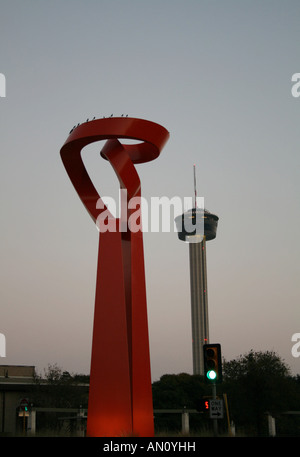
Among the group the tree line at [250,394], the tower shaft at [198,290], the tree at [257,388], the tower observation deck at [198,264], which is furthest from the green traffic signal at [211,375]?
the tower shaft at [198,290]

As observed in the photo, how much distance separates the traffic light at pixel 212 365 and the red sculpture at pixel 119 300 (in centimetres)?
707

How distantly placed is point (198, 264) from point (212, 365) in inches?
5687

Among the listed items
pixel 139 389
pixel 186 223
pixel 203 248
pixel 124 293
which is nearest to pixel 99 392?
pixel 139 389

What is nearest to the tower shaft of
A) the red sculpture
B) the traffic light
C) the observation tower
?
the observation tower

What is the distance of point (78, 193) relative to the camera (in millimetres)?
22641

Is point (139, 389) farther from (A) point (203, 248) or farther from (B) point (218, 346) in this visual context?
(A) point (203, 248)

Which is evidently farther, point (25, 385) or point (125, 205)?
point (25, 385)

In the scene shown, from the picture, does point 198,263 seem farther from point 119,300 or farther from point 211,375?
point 211,375

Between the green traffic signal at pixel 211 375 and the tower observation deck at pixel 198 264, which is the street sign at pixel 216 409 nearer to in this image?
the green traffic signal at pixel 211 375

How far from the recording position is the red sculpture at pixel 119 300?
65.4ft

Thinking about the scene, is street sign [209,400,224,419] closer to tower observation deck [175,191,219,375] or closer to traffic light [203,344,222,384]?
traffic light [203,344,222,384]

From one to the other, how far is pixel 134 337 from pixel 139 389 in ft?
5.99

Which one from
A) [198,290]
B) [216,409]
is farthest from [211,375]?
[198,290]

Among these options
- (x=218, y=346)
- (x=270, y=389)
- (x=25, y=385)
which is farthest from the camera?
(x=25, y=385)
